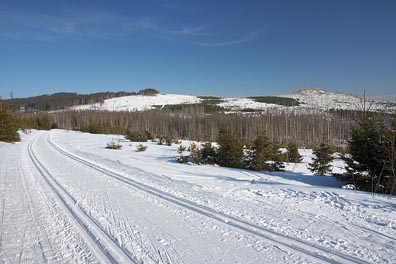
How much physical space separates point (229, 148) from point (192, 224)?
13.6m

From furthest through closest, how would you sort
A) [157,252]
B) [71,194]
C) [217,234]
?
[71,194]
[217,234]
[157,252]

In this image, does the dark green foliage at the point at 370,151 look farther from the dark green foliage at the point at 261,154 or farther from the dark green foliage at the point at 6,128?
the dark green foliage at the point at 6,128

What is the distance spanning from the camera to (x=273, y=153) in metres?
19.6

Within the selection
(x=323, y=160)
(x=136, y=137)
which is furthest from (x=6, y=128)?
(x=323, y=160)

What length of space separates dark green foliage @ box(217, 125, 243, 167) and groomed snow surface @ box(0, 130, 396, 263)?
29.4ft

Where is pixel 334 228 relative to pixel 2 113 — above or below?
below

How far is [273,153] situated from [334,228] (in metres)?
13.8

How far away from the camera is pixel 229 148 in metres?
19.8

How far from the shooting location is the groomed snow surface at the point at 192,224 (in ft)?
16.3

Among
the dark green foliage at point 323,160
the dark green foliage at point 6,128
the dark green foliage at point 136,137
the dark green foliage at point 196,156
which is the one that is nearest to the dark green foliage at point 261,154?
the dark green foliage at point 323,160

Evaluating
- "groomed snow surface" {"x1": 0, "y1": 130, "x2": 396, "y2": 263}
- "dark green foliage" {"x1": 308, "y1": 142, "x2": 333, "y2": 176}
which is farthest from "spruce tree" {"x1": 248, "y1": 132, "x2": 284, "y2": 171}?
"groomed snow surface" {"x1": 0, "y1": 130, "x2": 396, "y2": 263}

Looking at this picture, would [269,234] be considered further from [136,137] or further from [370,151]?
[136,137]

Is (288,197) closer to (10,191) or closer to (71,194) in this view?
(71,194)

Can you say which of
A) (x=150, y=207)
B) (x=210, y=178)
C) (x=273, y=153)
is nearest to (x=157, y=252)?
(x=150, y=207)
